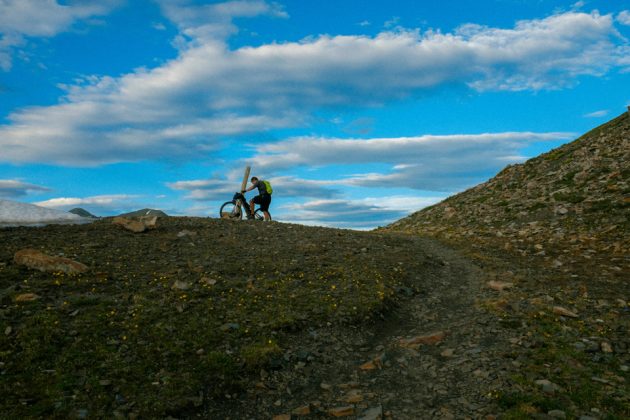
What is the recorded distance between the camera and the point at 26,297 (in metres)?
12.4

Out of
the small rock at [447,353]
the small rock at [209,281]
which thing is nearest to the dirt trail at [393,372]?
the small rock at [447,353]

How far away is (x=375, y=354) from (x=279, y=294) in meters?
4.04

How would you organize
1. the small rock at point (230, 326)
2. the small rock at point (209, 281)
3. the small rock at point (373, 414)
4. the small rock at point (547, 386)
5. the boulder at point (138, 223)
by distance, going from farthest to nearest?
the boulder at point (138, 223)
the small rock at point (209, 281)
the small rock at point (230, 326)
the small rock at point (547, 386)
the small rock at point (373, 414)

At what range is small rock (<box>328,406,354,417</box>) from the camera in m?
9.18

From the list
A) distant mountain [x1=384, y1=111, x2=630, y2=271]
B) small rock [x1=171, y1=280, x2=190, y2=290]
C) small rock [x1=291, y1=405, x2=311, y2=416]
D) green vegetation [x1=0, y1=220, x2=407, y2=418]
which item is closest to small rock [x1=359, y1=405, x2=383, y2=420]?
small rock [x1=291, y1=405, x2=311, y2=416]

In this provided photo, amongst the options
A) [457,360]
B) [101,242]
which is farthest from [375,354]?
[101,242]

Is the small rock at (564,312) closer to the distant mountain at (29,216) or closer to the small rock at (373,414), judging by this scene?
the small rock at (373,414)

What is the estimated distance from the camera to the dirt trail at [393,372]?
30.7ft

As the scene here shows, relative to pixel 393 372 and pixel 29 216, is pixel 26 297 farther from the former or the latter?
pixel 29 216

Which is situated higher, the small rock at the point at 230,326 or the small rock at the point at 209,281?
the small rock at the point at 209,281

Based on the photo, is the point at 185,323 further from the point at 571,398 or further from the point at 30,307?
the point at 571,398

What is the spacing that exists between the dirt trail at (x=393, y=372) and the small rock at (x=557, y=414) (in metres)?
1.06

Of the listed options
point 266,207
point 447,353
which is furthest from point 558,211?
point 447,353

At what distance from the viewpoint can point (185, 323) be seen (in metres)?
12.0
